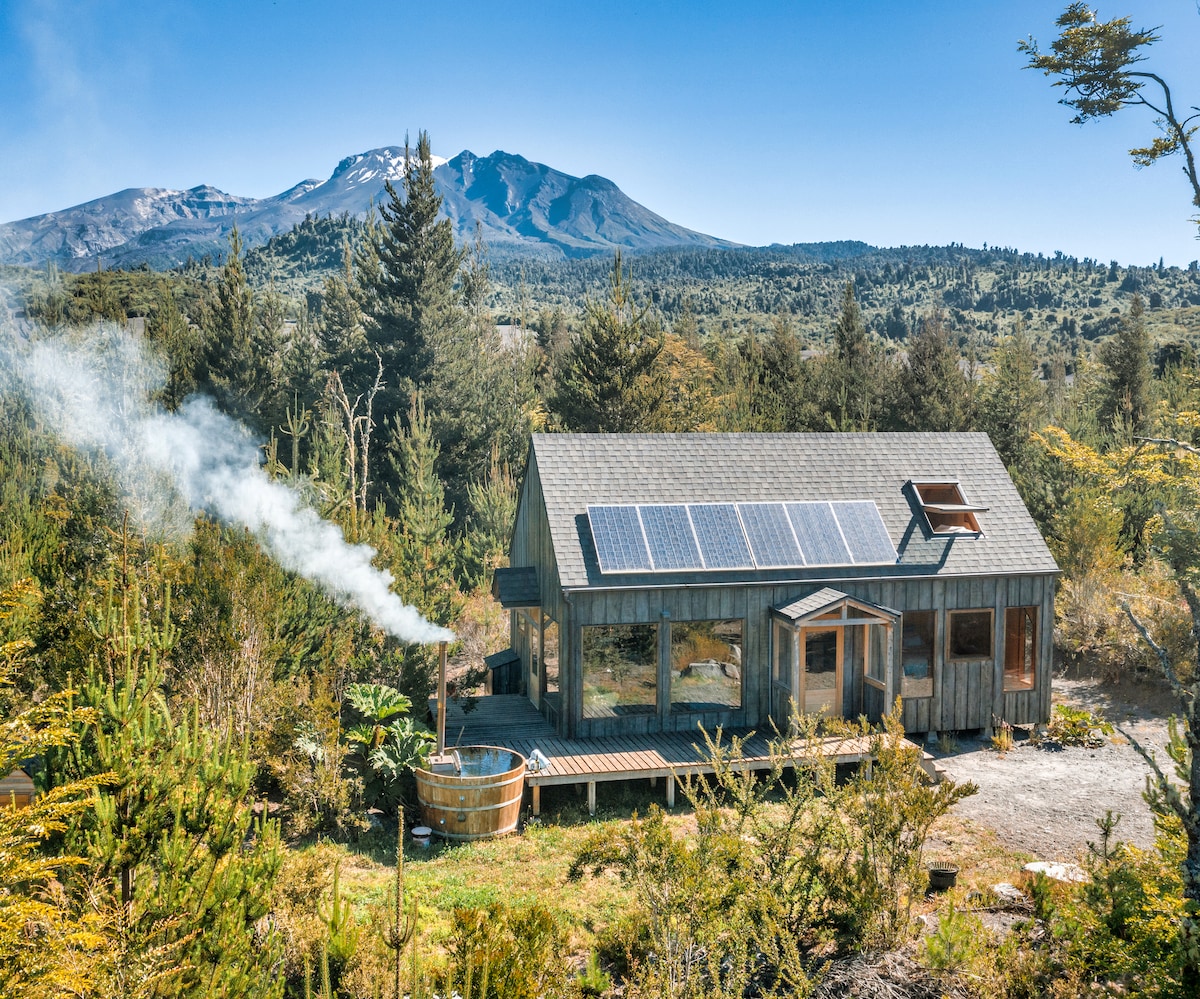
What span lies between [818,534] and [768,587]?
1.34m

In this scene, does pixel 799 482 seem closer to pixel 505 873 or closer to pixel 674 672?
pixel 674 672

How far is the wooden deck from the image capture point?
1139 cm

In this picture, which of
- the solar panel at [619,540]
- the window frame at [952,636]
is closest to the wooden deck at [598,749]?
the solar panel at [619,540]

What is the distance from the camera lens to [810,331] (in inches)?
2798

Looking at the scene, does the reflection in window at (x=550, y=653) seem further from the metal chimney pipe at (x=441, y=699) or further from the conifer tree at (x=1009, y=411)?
the conifer tree at (x=1009, y=411)

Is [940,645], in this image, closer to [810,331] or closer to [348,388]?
[348,388]

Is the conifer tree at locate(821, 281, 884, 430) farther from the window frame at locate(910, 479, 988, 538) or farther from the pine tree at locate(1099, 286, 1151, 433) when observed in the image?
the window frame at locate(910, 479, 988, 538)

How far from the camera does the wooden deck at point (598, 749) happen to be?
11391 mm

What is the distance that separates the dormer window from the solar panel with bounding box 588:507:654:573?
16.1 feet

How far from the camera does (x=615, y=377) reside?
1090 inches

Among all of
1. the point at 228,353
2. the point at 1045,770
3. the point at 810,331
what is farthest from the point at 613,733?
the point at 810,331

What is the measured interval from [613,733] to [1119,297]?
251ft

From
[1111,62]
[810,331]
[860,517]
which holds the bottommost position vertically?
[860,517]

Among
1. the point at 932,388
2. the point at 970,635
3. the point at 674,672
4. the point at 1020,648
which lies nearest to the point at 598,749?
the point at 674,672
